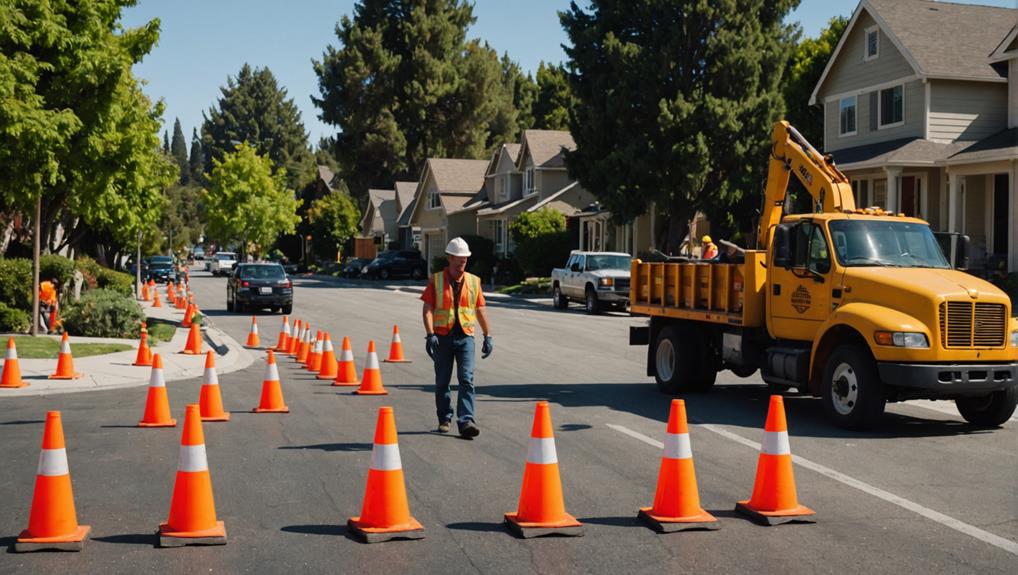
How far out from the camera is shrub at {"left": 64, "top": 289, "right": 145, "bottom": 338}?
73.3 ft

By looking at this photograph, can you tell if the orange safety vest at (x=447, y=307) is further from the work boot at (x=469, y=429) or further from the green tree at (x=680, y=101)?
the green tree at (x=680, y=101)

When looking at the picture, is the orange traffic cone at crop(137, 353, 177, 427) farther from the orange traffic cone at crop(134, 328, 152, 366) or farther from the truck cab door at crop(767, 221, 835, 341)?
the truck cab door at crop(767, 221, 835, 341)

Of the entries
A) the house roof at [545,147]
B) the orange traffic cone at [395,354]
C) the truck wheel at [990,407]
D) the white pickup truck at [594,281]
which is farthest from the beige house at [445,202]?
the truck wheel at [990,407]

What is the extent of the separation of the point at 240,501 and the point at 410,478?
1401 millimetres

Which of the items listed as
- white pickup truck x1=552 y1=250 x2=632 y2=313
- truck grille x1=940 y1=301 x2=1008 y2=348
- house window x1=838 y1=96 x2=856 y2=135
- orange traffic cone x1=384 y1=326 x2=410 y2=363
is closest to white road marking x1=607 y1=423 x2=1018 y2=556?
truck grille x1=940 y1=301 x2=1008 y2=348

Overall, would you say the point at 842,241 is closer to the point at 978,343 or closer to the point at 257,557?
the point at 978,343

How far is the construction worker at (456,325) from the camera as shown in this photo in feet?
34.5

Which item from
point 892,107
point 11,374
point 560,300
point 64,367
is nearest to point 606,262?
point 560,300

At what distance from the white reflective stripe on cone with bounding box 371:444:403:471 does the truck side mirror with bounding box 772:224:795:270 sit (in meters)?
6.88

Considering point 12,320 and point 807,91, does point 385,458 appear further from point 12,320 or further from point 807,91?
point 807,91

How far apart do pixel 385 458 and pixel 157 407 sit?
5599 mm

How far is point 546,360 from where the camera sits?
63.8 feet

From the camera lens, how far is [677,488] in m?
7.10

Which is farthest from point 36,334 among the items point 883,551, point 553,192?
point 553,192
